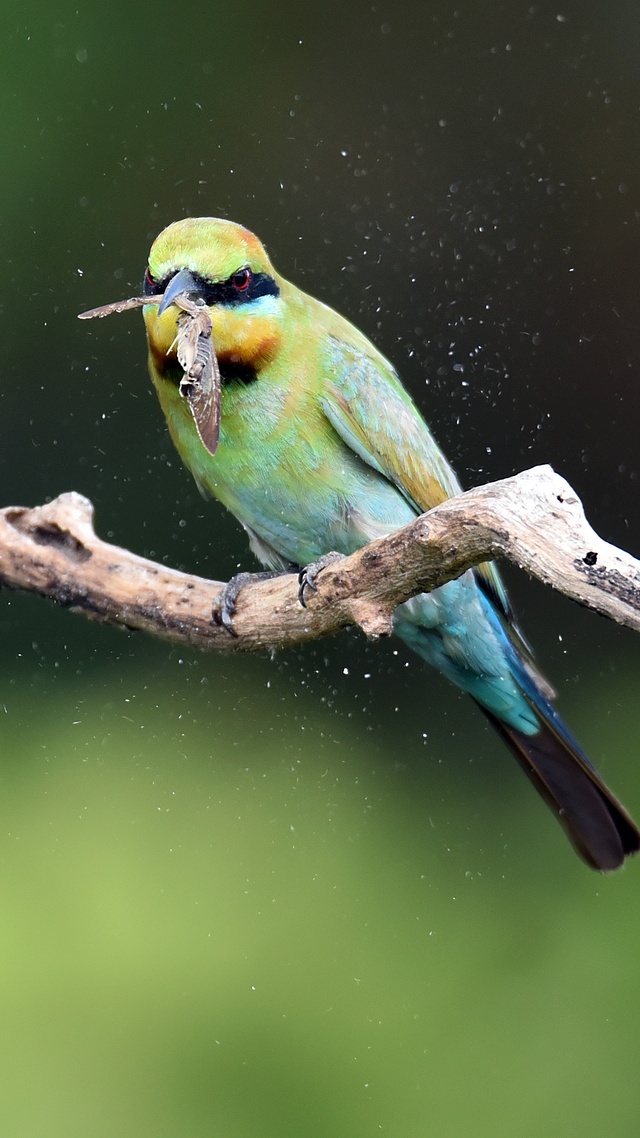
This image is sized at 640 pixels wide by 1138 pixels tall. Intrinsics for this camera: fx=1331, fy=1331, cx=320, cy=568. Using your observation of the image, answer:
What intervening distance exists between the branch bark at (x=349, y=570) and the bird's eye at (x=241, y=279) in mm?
367

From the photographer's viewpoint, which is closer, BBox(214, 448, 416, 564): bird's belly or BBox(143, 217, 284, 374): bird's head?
BBox(143, 217, 284, 374): bird's head

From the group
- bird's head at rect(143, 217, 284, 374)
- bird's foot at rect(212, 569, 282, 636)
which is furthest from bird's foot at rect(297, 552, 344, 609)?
bird's head at rect(143, 217, 284, 374)

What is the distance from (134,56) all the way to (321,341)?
149 cm

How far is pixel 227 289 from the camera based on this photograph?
175 centimetres

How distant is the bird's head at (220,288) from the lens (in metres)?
1.70

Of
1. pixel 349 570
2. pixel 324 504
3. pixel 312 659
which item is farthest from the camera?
pixel 312 659

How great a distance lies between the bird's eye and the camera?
1752mm

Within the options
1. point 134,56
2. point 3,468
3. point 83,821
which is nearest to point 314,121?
point 134,56

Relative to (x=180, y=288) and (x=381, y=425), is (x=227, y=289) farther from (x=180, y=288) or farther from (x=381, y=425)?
(x=381, y=425)

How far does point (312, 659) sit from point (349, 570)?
5.44 ft

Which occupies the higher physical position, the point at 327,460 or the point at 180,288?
the point at 180,288

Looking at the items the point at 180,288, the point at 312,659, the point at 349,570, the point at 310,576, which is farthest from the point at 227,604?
the point at 312,659

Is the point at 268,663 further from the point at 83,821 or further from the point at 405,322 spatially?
the point at 405,322

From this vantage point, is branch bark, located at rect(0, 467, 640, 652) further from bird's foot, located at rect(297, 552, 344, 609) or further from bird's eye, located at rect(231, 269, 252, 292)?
bird's eye, located at rect(231, 269, 252, 292)
